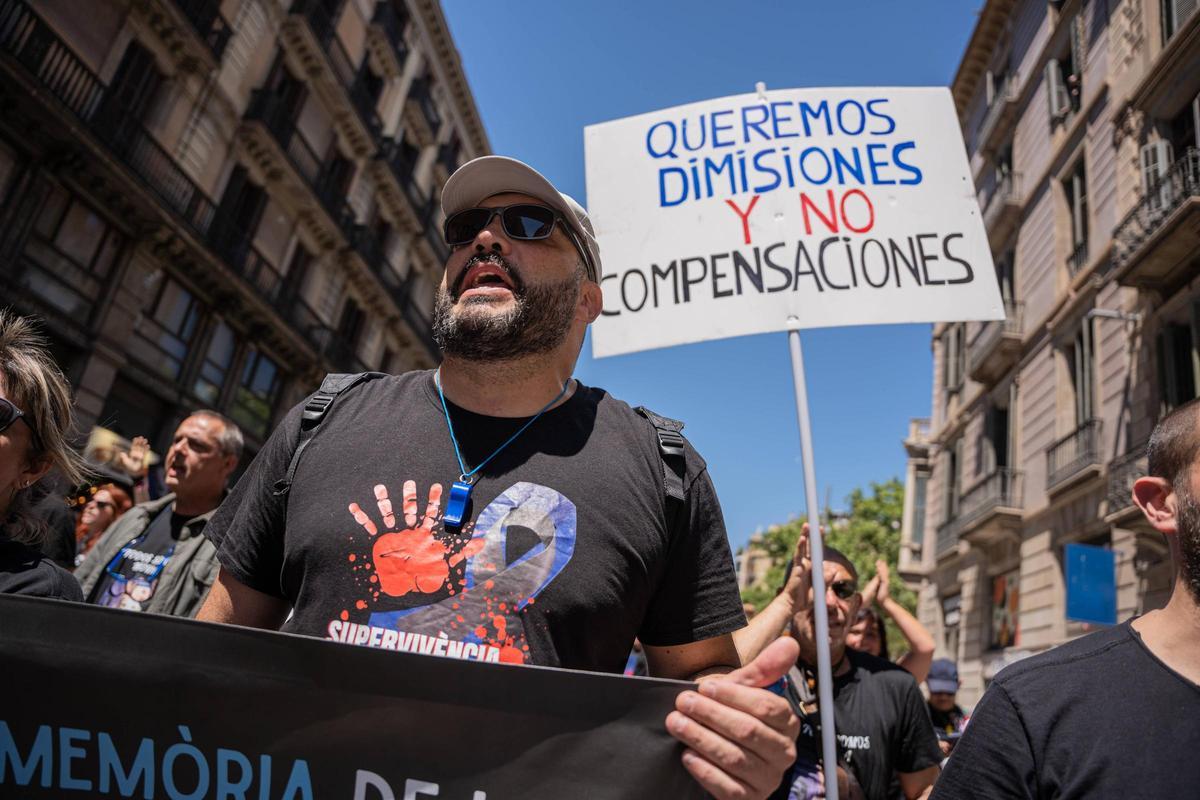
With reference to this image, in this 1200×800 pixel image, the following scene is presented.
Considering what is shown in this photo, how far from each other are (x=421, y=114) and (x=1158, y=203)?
2122cm

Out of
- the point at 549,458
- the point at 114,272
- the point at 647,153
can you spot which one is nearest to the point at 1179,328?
the point at 647,153

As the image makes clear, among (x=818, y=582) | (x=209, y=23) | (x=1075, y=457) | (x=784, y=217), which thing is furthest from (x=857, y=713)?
(x=209, y=23)

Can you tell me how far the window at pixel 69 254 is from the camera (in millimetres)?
12727

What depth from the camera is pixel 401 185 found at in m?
25.3

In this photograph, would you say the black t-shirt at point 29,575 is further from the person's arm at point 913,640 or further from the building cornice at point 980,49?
the building cornice at point 980,49

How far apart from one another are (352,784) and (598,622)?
492 mm

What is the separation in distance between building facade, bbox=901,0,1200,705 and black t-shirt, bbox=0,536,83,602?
12.7m

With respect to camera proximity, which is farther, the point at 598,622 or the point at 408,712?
the point at 598,622

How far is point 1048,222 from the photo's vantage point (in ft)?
55.6

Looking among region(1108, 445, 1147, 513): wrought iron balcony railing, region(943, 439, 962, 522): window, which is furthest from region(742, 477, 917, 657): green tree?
region(1108, 445, 1147, 513): wrought iron balcony railing

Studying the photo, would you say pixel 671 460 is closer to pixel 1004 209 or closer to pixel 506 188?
pixel 506 188

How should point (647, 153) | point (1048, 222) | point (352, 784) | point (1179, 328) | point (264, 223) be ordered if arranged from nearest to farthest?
point (352, 784) < point (647, 153) < point (1179, 328) < point (1048, 222) < point (264, 223)

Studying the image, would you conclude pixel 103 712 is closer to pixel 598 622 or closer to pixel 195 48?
pixel 598 622

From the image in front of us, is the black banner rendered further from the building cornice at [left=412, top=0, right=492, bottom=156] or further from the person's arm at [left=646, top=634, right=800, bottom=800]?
the building cornice at [left=412, top=0, right=492, bottom=156]
